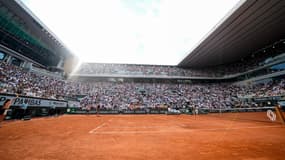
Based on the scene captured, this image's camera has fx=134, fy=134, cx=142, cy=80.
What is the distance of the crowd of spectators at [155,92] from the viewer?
24703mm

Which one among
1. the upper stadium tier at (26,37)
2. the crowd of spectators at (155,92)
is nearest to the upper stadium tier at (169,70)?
the crowd of spectators at (155,92)

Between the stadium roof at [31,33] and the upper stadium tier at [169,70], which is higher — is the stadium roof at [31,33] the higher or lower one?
the higher one

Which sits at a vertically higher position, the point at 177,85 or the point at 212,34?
the point at 212,34

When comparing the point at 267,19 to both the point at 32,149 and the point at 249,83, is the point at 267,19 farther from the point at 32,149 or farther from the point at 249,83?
the point at 32,149

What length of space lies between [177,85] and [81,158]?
33.5 meters

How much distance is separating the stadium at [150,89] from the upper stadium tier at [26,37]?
0.12 metres

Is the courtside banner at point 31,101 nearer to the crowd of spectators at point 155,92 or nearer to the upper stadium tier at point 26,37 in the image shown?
the crowd of spectators at point 155,92

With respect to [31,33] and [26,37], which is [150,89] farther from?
[26,37]

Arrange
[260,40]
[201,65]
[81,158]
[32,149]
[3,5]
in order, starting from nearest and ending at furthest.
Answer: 1. [81,158]
2. [32,149]
3. [3,5]
4. [260,40]
5. [201,65]

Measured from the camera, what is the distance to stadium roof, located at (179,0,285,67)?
1491 cm

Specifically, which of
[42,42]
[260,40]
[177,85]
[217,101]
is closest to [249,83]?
[217,101]

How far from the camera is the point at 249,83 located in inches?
1158

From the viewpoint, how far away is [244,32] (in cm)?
1967

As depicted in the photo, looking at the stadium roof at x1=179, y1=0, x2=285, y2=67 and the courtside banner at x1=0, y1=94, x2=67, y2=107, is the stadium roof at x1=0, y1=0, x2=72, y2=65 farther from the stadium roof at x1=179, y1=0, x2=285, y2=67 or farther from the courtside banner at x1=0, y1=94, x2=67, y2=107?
the stadium roof at x1=179, y1=0, x2=285, y2=67
